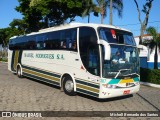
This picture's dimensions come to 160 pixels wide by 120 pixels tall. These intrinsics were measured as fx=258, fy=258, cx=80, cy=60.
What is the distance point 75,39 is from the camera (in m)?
11.8

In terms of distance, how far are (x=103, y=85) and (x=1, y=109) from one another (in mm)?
3906

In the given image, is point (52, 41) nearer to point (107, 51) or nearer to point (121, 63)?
point (121, 63)

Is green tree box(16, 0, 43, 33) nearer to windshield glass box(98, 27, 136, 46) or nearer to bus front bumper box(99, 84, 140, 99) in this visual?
windshield glass box(98, 27, 136, 46)

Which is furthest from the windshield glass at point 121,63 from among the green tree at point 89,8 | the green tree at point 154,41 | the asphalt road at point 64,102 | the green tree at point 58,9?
the green tree at point 89,8

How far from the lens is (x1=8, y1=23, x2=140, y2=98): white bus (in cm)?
1023

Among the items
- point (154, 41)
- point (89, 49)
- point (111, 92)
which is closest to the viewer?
point (111, 92)

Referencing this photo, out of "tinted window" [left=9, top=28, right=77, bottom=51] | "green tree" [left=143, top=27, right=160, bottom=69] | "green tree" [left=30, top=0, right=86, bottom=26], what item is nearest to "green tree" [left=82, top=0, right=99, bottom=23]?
"green tree" [left=30, top=0, right=86, bottom=26]

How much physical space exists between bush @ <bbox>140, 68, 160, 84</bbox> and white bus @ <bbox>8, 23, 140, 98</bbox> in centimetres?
623

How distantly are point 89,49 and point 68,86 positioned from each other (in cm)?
236

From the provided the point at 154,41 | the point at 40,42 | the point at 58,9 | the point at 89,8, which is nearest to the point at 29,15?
the point at 58,9

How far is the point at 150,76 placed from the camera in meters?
17.8

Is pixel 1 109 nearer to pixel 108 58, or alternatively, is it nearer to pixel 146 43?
pixel 108 58

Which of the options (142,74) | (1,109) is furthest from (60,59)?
(142,74)

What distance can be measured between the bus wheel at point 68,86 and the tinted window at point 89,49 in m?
1.50
